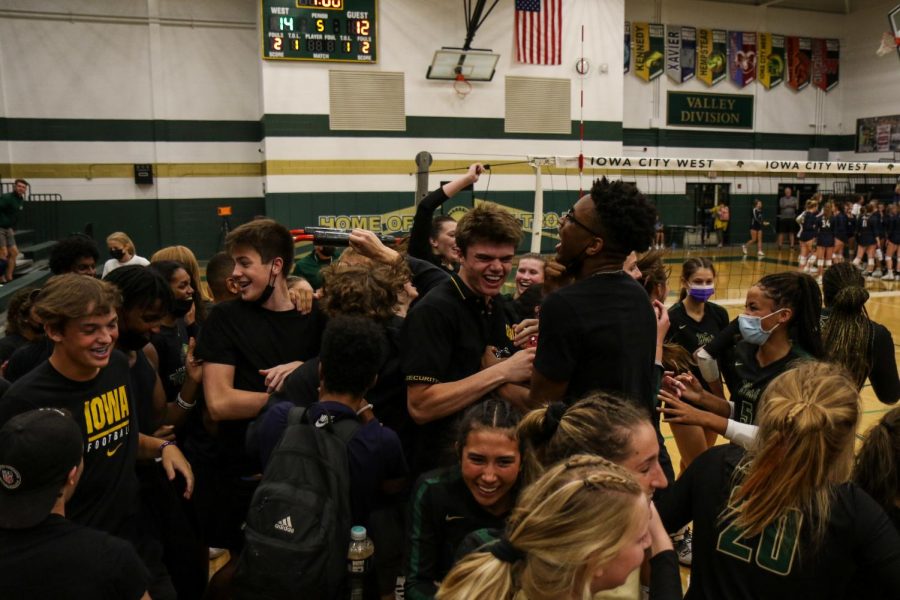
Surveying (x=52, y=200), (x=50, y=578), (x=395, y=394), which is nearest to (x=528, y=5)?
(x=52, y=200)

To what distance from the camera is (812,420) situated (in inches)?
73.3

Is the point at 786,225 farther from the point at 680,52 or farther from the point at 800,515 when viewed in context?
the point at 800,515

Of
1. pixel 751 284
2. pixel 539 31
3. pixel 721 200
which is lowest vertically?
pixel 751 284

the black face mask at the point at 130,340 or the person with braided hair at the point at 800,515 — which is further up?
the black face mask at the point at 130,340

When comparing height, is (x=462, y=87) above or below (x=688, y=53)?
below

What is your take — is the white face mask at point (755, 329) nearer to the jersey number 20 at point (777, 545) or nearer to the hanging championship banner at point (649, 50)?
the jersey number 20 at point (777, 545)

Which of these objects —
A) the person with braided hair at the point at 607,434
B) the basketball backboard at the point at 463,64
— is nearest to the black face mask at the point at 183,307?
the person with braided hair at the point at 607,434

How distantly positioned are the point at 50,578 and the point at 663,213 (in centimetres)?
2026

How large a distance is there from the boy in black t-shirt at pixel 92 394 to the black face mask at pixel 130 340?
1.15 feet

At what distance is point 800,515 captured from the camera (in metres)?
1.84

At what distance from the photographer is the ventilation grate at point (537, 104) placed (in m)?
17.7

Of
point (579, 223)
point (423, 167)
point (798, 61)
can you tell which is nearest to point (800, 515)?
point (579, 223)

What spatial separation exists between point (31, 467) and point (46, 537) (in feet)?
0.62

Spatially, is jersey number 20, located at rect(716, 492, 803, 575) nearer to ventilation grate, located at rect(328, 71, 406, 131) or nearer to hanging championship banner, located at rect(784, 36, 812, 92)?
ventilation grate, located at rect(328, 71, 406, 131)
